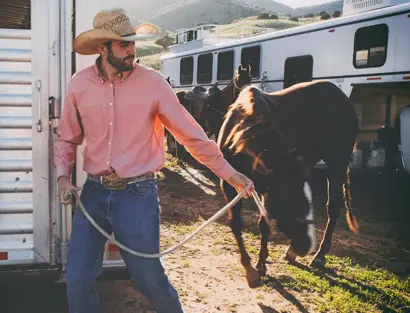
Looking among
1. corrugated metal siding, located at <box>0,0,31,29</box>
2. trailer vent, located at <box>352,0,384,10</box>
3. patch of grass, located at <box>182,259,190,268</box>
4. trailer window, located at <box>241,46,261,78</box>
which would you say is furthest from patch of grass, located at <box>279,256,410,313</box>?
trailer window, located at <box>241,46,261,78</box>

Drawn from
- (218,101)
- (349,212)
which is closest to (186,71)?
(218,101)

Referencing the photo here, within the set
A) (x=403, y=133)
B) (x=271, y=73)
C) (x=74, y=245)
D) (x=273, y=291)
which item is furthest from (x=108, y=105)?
(x=271, y=73)

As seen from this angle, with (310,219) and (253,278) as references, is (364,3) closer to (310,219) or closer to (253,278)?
(310,219)

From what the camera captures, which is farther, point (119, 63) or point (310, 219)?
point (310, 219)

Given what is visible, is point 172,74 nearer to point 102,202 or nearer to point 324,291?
point 324,291

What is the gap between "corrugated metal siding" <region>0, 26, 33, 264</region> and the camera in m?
3.38

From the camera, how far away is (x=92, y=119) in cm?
262

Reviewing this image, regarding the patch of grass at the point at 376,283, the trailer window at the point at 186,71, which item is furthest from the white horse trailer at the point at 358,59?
the patch of grass at the point at 376,283

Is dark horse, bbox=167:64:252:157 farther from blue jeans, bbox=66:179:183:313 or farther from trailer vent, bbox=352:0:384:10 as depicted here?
blue jeans, bbox=66:179:183:313

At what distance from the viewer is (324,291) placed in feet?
14.9

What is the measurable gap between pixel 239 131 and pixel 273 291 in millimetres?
1498

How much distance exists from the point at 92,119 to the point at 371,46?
25.1ft

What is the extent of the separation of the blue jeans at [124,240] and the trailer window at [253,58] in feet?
32.0

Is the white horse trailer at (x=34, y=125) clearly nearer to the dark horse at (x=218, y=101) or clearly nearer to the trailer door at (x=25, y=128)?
the trailer door at (x=25, y=128)
